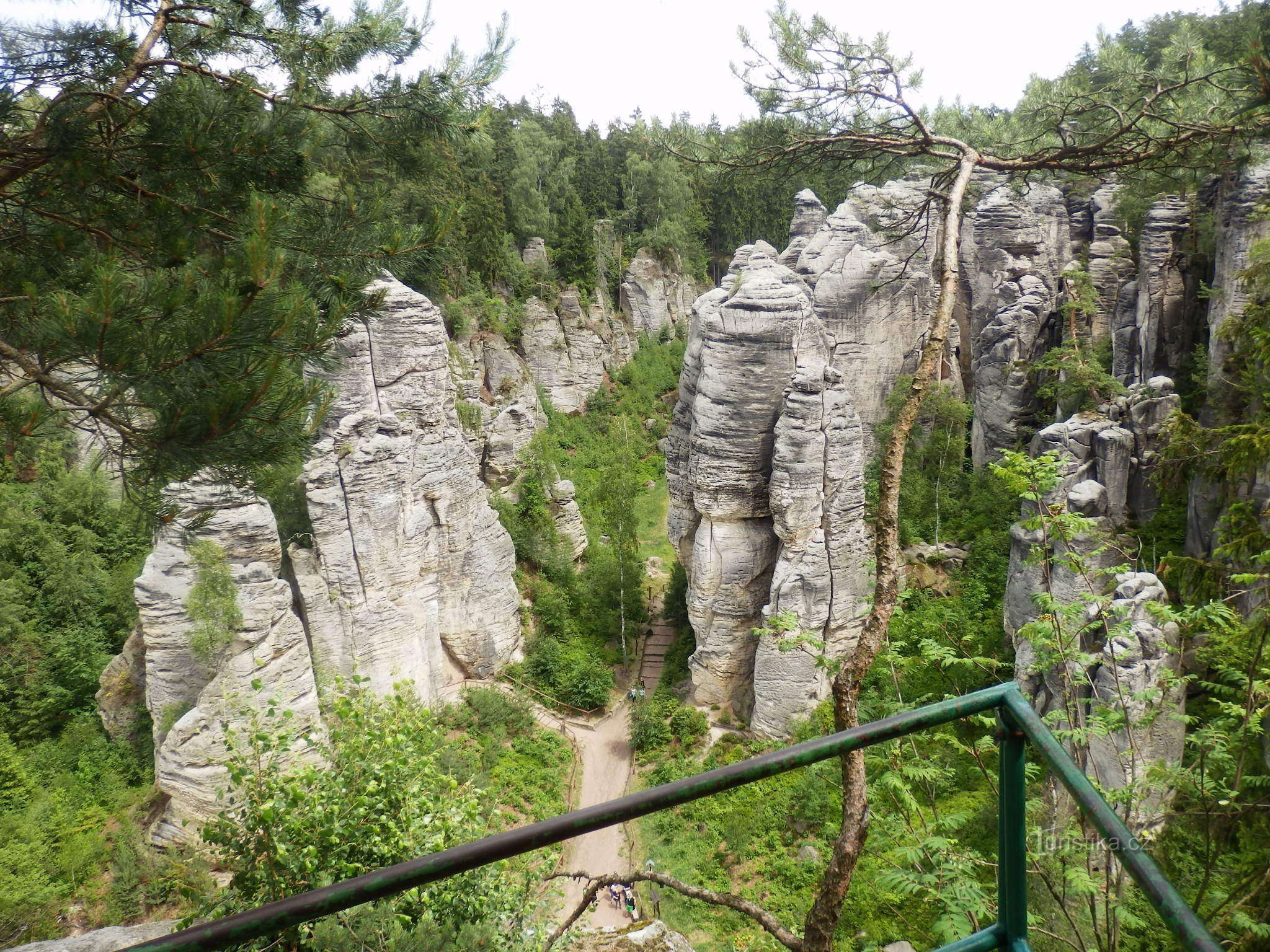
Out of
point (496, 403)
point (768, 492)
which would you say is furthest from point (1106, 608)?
point (496, 403)

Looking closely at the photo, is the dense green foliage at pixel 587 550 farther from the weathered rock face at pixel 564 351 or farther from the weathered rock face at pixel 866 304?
the weathered rock face at pixel 866 304

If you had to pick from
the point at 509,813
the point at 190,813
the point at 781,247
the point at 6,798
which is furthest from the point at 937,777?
the point at 781,247

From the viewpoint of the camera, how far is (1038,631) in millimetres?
5098

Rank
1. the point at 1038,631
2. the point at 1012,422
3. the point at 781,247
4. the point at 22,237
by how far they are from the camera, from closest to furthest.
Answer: the point at 22,237, the point at 1038,631, the point at 1012,422, the point at 781,247

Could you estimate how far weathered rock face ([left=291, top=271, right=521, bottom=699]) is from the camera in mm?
13914

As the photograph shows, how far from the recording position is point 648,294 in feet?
116

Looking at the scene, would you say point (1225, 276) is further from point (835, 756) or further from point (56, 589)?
point (56, 589)

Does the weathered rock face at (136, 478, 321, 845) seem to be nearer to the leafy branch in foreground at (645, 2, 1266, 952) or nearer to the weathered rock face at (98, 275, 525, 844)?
the weathered rock face at (98, 275, 525, 844)

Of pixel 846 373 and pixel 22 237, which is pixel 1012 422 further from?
pixel 22 237

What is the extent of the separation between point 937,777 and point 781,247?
130 ft

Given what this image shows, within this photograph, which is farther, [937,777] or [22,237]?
[937,777]

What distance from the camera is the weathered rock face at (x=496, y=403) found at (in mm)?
20578

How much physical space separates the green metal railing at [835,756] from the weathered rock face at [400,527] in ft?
40.4

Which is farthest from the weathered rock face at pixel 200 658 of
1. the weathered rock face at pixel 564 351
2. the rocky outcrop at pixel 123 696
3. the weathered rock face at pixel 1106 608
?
the weathered rock face at pixel 564 351
